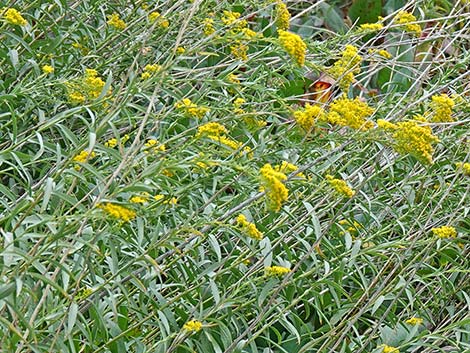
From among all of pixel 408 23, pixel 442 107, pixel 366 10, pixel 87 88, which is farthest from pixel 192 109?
pixel 366 10

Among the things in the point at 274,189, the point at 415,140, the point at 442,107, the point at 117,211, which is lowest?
the point at 442,107

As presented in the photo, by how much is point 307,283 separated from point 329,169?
1.66 ft

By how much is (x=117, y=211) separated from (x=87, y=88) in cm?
66

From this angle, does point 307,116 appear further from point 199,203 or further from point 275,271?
point 199,203

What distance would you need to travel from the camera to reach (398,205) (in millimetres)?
3889

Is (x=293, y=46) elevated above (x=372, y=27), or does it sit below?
above

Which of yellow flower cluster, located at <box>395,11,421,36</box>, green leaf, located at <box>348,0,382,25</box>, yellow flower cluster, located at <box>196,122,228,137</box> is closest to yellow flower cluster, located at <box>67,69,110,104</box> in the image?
yellow flower cluster, located at <box>196,122,228,137</box>

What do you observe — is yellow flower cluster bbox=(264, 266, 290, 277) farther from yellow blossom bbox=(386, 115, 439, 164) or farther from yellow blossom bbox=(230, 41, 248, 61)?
yellow blossom bbox=(230, 41, 248, 61)

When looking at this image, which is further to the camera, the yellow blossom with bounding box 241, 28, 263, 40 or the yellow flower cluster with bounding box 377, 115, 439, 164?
the yellow blossom with bounding box 241, 28, 263, 40

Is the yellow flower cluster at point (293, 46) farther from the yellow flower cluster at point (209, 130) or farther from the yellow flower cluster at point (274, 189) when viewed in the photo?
the yellow flower cluster at point (274, 189)

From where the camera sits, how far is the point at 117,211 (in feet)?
6.75

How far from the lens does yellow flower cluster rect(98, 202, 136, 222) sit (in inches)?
80.7

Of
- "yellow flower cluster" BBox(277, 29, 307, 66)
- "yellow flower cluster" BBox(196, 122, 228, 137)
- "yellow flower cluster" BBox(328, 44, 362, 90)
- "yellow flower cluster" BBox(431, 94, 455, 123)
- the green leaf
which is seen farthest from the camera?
the green leaf

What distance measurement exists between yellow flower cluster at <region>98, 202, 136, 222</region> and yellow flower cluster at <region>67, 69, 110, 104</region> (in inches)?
24.2
